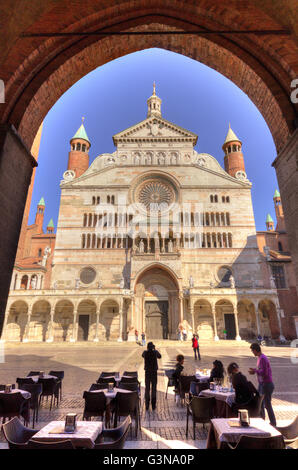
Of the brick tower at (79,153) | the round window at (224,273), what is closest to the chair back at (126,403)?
the round window at (224,273)

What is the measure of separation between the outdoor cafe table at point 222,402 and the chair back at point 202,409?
0.31 meters

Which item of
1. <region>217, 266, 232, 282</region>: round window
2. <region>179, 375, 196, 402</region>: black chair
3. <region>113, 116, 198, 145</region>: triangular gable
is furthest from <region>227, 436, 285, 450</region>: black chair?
<region>113, 116, 198, 145</region>: triangular gable

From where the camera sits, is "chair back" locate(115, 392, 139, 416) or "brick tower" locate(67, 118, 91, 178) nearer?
"chair back" locate(115, 392, 139, 416)

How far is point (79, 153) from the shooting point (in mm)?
38438

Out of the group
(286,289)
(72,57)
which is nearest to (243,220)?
(286,289)

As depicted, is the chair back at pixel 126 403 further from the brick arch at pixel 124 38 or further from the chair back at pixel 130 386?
the brick arch at pixel 124 38

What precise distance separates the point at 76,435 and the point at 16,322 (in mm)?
28593

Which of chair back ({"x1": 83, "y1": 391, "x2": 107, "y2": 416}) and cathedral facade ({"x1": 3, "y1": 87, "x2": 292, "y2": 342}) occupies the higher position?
cathedral facade ({"x1": 3, "y1": 87, "x2": 292, "y2": 342})

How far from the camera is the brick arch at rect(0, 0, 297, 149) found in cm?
555

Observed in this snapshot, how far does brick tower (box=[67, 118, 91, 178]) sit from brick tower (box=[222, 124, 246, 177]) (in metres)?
20.1

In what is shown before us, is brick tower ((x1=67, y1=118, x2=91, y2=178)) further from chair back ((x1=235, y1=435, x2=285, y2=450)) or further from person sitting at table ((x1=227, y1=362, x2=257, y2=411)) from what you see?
chair back ((x1=235, y1=435, x2=285, y2=450))

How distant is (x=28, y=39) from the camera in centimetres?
561

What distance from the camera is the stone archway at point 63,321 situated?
2712 cm

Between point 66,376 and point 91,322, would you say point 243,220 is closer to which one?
point 91,322
